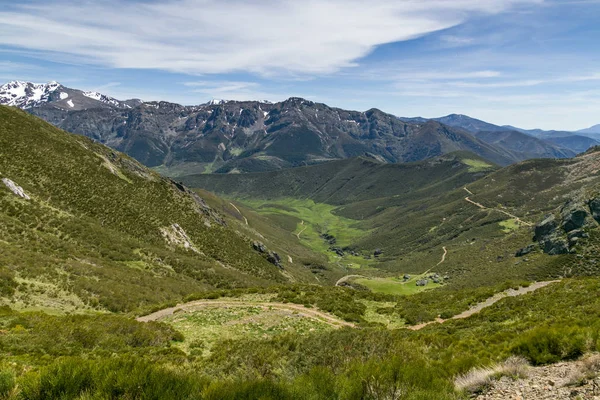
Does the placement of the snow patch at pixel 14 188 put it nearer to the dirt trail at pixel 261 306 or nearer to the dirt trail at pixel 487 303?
the dirt trail at pixel 261 306

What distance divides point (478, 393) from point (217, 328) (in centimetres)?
1818

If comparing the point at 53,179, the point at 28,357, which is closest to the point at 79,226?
the point at 53,179

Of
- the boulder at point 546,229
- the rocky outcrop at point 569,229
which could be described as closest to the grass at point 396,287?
the rocky outcrop at point 569,229

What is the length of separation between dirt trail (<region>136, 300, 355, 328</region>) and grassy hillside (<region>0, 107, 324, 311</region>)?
8.63 metres

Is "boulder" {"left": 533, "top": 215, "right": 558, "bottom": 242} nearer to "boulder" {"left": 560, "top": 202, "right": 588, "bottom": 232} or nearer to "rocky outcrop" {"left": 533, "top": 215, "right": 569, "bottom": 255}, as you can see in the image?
"rocky outcrop" {"left": 533, "top": 215, "right": 569, "bottom": 255}

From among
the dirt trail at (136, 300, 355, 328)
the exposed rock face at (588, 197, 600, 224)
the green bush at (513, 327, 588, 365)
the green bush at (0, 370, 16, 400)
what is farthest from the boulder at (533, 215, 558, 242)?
the green bush at (0, 370, 16, 400)

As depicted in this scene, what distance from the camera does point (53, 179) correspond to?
64.9 metres

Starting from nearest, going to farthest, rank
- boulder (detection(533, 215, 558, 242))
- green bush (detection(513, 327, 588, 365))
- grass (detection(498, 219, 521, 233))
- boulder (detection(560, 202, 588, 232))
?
green bush (detection(513, 327, 588, 365)) → boulder (detection(560, 202, 588, 232)) → boulder (detection(533, 215, 558, 242)) → grass (detection(498, 219, 521, 233))

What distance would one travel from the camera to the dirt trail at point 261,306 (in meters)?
27.2

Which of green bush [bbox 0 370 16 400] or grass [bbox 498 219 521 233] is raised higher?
green bush [bbox 0 370 16 400]

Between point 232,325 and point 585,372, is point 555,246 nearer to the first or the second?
point 232,325

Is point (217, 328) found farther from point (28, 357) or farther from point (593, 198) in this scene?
point (593, 198)

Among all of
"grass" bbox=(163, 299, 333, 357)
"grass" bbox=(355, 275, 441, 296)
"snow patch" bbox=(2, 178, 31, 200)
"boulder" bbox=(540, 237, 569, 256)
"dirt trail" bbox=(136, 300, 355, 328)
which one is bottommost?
"grass" bbox=(355, 275, 441, 296)

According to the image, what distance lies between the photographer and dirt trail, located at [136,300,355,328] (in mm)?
27234
